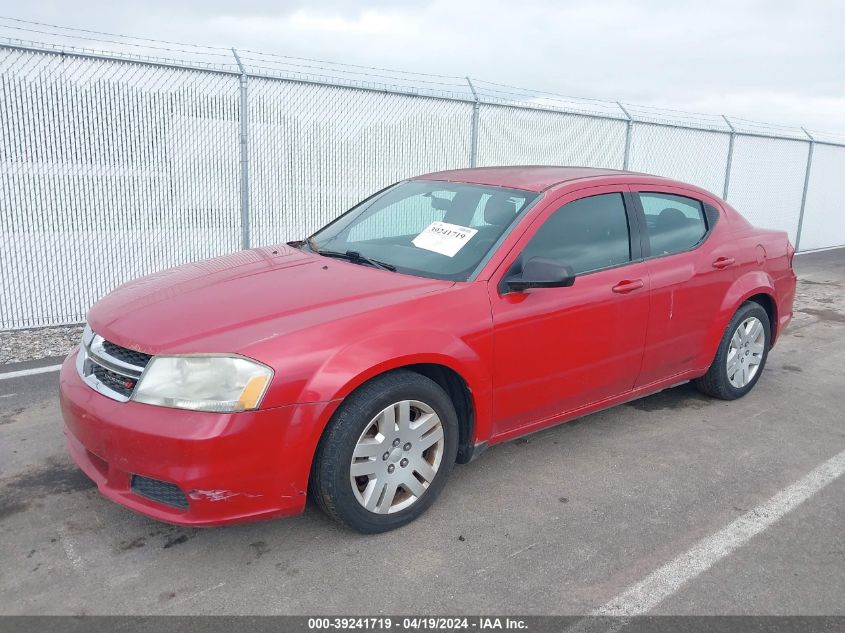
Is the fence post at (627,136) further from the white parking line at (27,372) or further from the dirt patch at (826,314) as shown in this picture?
the white parking line at (27,372)

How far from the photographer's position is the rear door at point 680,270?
414cm

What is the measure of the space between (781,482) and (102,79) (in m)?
6.56

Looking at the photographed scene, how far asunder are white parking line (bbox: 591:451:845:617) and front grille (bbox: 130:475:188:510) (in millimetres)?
1621

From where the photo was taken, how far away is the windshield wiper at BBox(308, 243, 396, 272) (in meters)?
3.60

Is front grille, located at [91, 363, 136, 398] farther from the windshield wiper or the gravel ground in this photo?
the gravel ground

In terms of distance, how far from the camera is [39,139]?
6496 millimetres

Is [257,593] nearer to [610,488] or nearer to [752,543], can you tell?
[610,488]

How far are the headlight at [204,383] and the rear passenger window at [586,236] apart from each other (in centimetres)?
151

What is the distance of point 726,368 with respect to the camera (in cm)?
477

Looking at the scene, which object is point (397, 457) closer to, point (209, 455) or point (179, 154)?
point (209, 455)


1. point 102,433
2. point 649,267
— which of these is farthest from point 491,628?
point 649,267

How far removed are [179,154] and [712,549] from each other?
252 inches

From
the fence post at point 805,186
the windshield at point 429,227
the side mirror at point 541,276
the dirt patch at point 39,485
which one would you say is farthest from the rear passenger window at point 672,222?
the fence post at point 805,186

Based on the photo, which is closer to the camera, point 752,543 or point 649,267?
point 752,543
